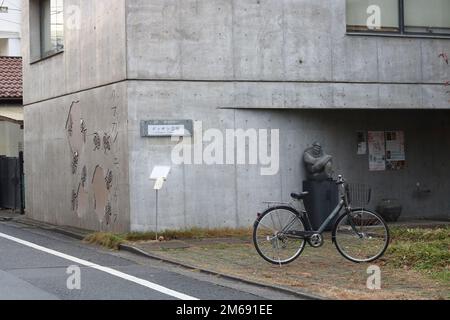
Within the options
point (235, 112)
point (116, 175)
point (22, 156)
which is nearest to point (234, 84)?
point (235, 112)

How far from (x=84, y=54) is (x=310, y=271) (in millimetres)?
8524

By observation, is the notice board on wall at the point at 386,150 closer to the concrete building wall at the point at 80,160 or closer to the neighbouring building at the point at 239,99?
the neighbouring building at the point at 239,99

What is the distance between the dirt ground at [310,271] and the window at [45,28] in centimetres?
742

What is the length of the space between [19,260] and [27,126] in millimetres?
9347

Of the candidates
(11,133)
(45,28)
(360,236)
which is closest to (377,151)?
(360,236)

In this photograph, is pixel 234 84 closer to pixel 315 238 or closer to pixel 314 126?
pixel 314 126

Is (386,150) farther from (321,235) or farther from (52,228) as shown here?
(52,228)

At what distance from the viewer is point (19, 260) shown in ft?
41.4

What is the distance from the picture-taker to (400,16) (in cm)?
1731

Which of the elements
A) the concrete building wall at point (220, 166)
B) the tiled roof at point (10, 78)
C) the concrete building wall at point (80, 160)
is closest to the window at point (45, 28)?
the concrete building wall at point (80, 160)

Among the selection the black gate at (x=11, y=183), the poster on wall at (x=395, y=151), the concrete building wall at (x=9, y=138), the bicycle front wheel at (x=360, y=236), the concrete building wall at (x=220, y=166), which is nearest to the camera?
the bicycle front wheel at (x=360, y=236)

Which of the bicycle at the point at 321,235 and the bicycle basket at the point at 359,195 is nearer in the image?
the bicycle at the point at 321,235

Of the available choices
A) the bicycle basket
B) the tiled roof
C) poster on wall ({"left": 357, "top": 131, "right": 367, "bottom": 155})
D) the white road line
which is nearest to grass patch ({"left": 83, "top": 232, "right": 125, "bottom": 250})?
the white road line

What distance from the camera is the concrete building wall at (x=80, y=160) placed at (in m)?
15.7
